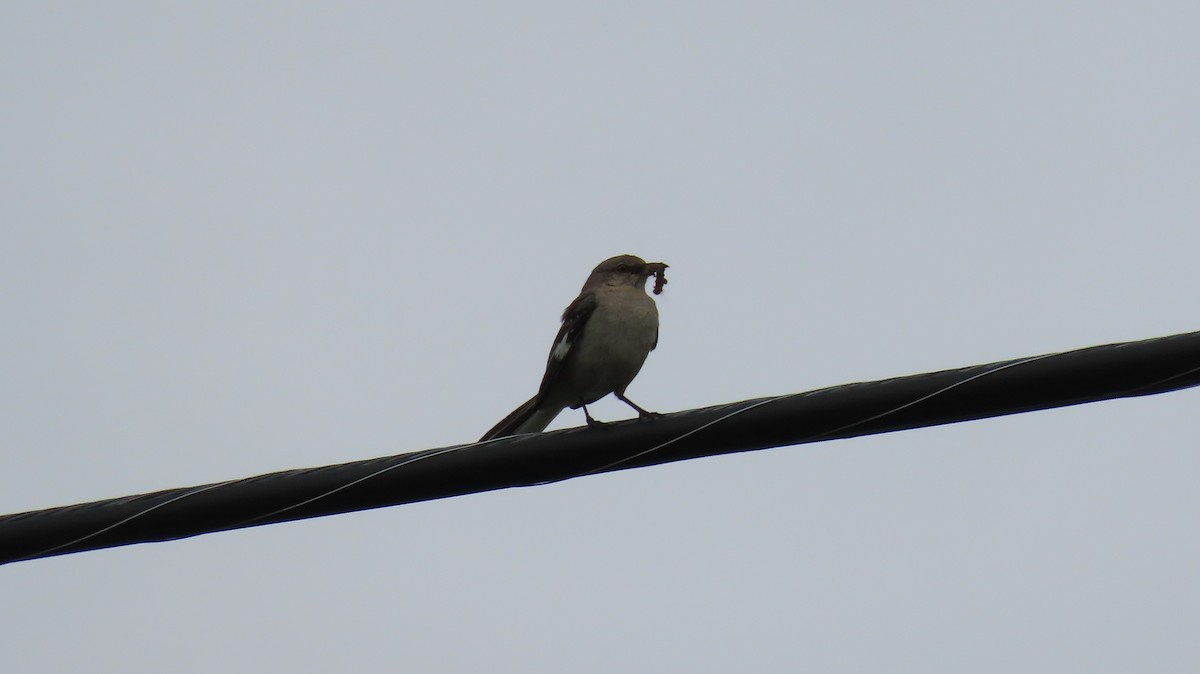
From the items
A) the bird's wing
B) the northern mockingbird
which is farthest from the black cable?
the bird's wing

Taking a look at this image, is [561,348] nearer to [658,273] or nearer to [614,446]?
[658,273]

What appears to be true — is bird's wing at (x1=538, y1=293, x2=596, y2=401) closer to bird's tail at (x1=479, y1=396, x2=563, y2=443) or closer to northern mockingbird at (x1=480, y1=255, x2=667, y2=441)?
northern mockingbird at (x1=480, y1=255, x2=667, y2=441)

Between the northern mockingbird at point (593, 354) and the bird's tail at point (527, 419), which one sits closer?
the northern mockingbird at point (593, 354)

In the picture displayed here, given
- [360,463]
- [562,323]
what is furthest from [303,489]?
[562,323]

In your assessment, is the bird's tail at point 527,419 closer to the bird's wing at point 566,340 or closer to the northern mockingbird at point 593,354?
the northern mockingbird at point 593,354

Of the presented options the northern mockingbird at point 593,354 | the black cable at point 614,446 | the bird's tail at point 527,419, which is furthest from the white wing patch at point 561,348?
the black cable at point 614,446

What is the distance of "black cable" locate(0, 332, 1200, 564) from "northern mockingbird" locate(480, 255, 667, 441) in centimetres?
278

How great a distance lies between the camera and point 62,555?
5.51 m

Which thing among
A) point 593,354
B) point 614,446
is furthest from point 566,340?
point 614,446

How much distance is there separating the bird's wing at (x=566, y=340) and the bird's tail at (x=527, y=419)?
134 millimetres

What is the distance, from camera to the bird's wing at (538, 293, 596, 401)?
346 inches

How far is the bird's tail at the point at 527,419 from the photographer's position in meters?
8.89

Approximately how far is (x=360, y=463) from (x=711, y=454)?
1364mm

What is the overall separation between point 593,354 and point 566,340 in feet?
0.93
